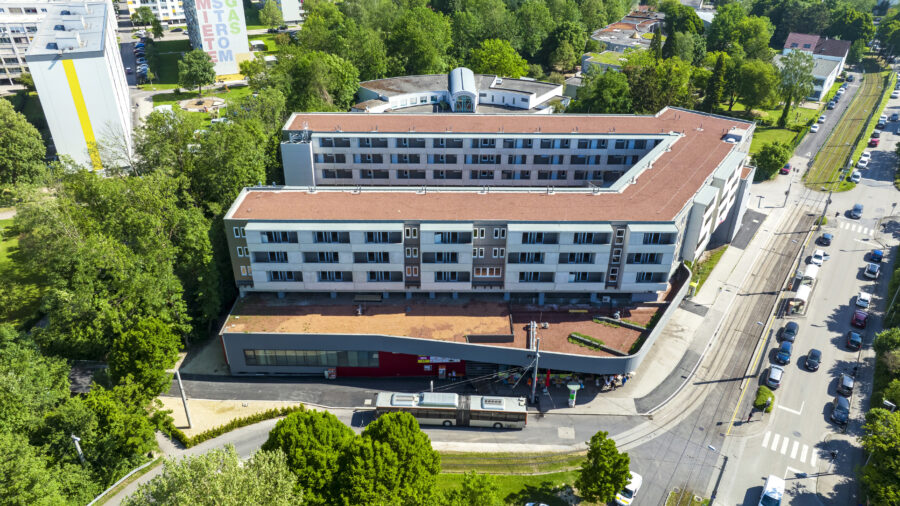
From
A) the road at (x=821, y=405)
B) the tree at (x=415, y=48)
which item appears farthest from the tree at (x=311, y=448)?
the tree at (x=415, y=48)

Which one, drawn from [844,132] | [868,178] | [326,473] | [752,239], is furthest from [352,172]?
[844,132]

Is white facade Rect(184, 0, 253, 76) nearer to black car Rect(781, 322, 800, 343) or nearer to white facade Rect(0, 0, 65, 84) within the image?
white facade Rect(0, 0, 65, 84)

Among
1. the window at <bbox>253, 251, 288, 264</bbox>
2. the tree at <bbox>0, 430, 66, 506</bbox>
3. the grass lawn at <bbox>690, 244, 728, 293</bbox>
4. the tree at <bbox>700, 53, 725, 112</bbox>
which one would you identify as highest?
the tree at <bbox>700, 53, 725, 112</bbox>

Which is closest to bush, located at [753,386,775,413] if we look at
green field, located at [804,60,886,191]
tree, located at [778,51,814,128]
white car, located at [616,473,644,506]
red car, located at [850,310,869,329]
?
white car, located at [616,473,644,506]

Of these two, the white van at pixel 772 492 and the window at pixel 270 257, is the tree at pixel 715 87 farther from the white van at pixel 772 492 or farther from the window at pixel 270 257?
the window at pixel 270 257

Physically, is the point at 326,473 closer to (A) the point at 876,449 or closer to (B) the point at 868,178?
(A) the point at 876,449

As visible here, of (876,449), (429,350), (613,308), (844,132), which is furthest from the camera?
(844,132)
